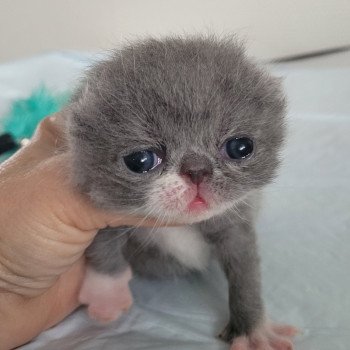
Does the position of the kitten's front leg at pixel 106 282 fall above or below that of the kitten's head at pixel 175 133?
below

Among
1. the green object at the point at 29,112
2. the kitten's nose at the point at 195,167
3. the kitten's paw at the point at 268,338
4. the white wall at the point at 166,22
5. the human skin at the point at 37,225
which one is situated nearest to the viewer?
the kitten's nose at the point at 195,167

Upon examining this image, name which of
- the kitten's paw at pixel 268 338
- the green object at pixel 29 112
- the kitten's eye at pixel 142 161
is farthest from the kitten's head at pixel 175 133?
the green object at pixel 29 112

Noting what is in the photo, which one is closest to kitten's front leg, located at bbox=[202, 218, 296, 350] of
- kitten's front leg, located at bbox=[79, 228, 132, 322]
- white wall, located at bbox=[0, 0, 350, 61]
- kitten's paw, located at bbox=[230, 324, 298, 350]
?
kitten's paw, located at bbox=[230, 324, 298, 350]

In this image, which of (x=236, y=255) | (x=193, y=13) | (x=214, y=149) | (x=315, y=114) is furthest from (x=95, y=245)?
(x=193, y=13)

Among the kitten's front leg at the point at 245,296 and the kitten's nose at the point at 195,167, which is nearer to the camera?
the kitten's nose at the point at 195,167

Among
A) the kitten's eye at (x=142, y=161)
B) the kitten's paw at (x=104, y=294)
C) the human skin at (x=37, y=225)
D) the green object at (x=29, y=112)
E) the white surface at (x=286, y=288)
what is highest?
the kitten's eye at (x=142, y=161)

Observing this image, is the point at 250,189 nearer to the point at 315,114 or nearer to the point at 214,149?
the point at 214,149

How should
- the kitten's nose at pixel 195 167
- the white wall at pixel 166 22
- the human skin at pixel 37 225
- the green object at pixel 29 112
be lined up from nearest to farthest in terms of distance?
the kitten's nose at pixel 195 167 → the human skin at pixel 37 225 → the green object at pixel 29 112 → the white wall at pixel 166 22

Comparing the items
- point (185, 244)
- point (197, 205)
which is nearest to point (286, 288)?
point (185, 244)

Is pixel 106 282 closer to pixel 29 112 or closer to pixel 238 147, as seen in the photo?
pixel 238 147

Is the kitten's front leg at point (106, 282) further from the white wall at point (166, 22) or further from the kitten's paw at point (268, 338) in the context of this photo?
the white wall at point (166, 22)
